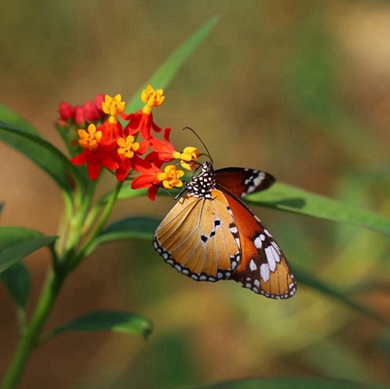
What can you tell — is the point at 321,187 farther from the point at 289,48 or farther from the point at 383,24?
the point at 383,24

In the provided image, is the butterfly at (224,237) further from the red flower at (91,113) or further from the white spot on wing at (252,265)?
the red flower at (91,113)

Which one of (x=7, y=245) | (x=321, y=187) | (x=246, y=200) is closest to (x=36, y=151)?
(x=7, y=245)

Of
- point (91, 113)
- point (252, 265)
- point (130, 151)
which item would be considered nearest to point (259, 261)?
point (252, 265)

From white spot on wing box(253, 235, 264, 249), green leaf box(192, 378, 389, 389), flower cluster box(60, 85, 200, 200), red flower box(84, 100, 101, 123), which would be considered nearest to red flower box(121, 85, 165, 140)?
flower cluster box(60, 85, 200, 200)

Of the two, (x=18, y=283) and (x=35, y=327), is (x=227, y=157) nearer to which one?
(x=18, y=283)

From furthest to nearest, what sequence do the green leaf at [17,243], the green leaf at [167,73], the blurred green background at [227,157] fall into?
the blurred green background at [227,157] → the green leaf at [167,73] → the green leaf at [17,243]

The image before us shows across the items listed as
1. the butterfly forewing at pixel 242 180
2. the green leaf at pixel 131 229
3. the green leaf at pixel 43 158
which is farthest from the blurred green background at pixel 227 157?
the green leaf at pixel 43 158
